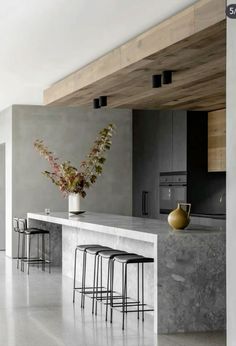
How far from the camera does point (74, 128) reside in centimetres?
1311

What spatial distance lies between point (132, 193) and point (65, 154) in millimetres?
1411

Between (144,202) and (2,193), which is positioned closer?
(144,202)

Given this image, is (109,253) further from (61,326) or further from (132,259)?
(61,326)

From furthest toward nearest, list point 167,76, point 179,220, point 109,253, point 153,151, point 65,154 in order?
1. point 65,154
2. point 153,151
3. point 167,76
4. point 109,253
5. point 179,220

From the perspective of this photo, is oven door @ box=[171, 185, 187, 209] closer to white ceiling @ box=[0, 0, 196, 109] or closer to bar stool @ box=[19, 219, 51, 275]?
bar stool @ box=[19, 219, 51, 275]

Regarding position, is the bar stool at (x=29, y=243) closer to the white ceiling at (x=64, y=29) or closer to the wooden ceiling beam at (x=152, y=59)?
the wooden ceiling beam at (x=152, y=59)

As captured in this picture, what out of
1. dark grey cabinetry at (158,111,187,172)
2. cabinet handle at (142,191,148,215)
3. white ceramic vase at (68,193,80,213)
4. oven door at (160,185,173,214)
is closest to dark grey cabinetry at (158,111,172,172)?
dark grey cabinetry at (158,111,187,172)

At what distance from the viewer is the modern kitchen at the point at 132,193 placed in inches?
249

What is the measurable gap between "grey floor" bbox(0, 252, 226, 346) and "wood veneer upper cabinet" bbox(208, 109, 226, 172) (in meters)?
3.36

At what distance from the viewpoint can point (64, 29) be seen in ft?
22.2

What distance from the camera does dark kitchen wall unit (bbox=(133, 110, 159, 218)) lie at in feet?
40.5
